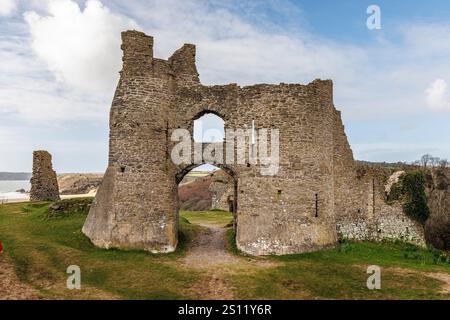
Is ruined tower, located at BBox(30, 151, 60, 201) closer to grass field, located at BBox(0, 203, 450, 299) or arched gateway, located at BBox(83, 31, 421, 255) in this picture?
grass field, located at BBox(0, 203, 450, 299)

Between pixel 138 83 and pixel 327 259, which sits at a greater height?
pixel 138 83

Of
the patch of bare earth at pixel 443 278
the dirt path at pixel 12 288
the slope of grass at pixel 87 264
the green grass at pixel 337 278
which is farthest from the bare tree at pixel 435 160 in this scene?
the dirt path at pixel 12 288

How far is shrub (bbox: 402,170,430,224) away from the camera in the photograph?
25.0m

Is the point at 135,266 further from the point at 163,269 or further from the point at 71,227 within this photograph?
the point at 71,227

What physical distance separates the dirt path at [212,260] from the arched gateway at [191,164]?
1.35m

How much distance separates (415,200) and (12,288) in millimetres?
21985

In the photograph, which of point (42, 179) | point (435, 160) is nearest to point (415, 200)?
point (435, 160)

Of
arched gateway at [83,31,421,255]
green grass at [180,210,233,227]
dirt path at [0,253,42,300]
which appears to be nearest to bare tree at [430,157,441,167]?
green grass at [180,210,233,227]

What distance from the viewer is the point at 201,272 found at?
53.5 feet

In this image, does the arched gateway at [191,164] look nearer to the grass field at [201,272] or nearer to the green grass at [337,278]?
the grass field at [201,272]

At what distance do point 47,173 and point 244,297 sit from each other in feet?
82.7

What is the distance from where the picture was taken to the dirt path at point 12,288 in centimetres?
1351

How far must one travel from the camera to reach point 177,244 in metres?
20.8
